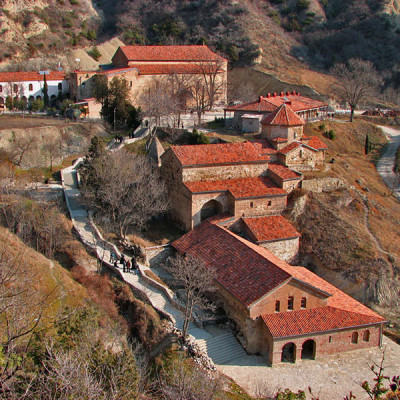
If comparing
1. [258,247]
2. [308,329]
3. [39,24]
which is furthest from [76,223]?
[39,24]

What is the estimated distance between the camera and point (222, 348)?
1000 inches

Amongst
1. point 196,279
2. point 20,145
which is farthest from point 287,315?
point 20,145

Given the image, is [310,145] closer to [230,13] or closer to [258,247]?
[258,247]

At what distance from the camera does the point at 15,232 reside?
30984mm

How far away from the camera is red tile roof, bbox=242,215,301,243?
32750 mm

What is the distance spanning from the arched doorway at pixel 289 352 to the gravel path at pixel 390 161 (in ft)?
79.5

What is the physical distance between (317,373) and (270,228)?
11.5m

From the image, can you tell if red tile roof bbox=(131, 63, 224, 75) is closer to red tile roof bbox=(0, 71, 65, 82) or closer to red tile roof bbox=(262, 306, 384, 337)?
red tile roof bbox=(0, 71, 65, 82)

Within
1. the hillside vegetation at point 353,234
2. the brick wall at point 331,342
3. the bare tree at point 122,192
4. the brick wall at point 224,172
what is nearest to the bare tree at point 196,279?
the brick wall at point 331,342

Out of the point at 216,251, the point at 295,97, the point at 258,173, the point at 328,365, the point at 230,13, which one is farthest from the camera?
the point at 230,13

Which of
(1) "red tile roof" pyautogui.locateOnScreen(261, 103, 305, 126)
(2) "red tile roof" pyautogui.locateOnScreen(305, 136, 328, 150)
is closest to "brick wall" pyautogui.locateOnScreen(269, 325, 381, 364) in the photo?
(2) "red tile roof" pyautogui.locateOnScreen(305, 136, 328, 150)

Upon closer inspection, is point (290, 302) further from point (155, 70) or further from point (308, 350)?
point (155, 70)

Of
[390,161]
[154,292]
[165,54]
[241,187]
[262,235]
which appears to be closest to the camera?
[154,292]

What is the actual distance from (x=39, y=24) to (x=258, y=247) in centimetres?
6343
